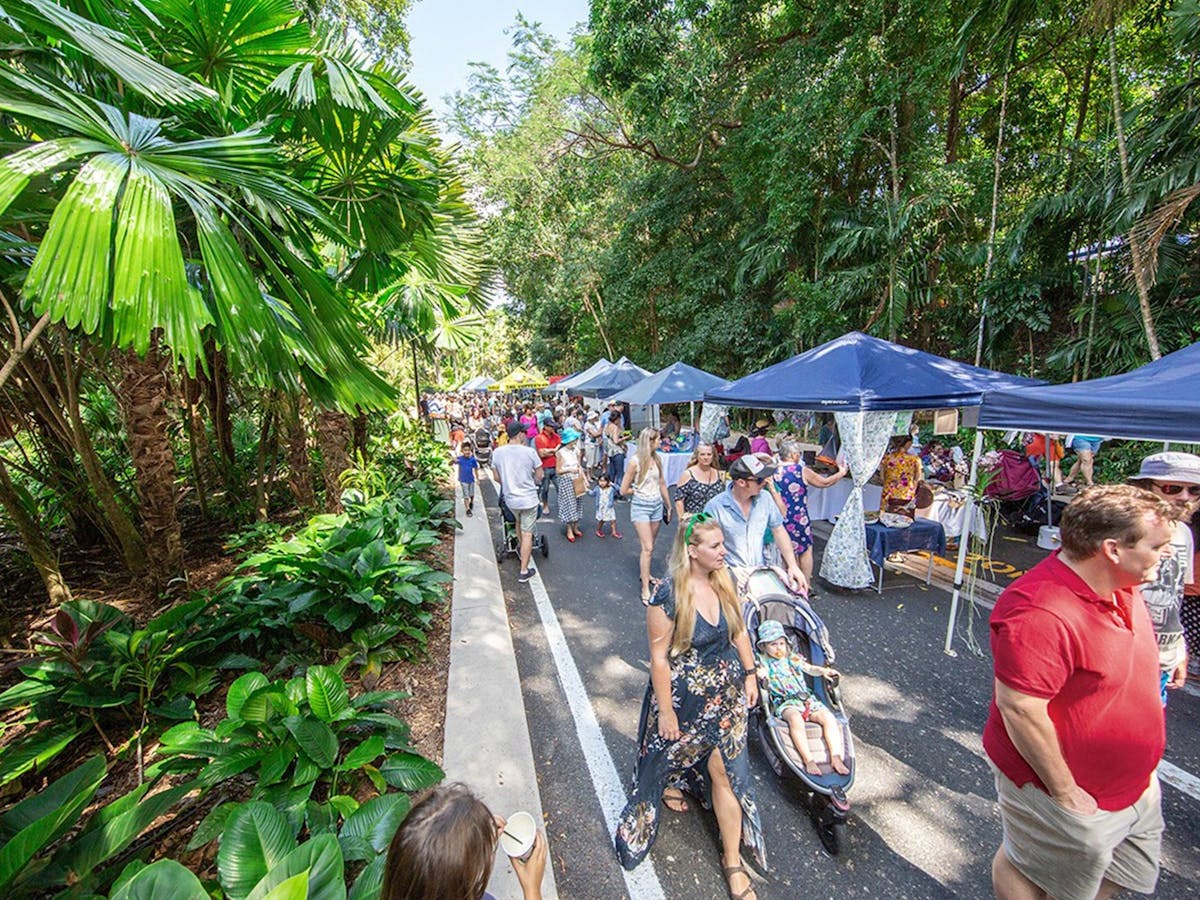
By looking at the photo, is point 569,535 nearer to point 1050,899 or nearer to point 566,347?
point 1050,899

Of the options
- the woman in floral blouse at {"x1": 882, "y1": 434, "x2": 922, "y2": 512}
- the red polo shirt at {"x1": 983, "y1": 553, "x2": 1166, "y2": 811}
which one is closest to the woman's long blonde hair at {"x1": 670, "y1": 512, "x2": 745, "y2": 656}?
the red polo shirt at {"x1": 983, "y1": 553, "x2": 1166, "y2": 811}

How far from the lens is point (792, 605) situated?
2.93m

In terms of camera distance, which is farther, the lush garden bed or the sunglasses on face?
the sunglasses on face

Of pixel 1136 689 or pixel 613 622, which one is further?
pixel 613 622

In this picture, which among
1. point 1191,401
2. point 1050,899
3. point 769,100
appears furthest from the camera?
point 769,100

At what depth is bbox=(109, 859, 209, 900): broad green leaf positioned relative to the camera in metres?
1.37

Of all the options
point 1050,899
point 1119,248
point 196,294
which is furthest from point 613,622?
point 1119,248

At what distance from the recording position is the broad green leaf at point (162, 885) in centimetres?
137

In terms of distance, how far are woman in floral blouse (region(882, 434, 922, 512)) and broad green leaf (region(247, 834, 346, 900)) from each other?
6056mm

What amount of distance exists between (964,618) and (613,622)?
3.31 meters

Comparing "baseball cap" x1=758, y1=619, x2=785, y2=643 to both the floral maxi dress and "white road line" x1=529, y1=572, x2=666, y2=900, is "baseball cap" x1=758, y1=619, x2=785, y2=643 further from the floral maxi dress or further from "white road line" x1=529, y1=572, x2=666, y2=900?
"white road line" x1=529, y1=572, x2=666, y2=900

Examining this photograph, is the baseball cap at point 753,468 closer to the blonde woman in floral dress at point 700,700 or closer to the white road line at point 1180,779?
the blonde woman in floral dress at point 700,700

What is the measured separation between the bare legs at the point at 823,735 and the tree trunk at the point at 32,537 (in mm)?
5352

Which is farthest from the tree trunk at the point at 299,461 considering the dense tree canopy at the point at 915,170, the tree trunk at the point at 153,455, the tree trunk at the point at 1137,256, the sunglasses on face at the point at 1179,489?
the tree trunk at the point at 1137,256
